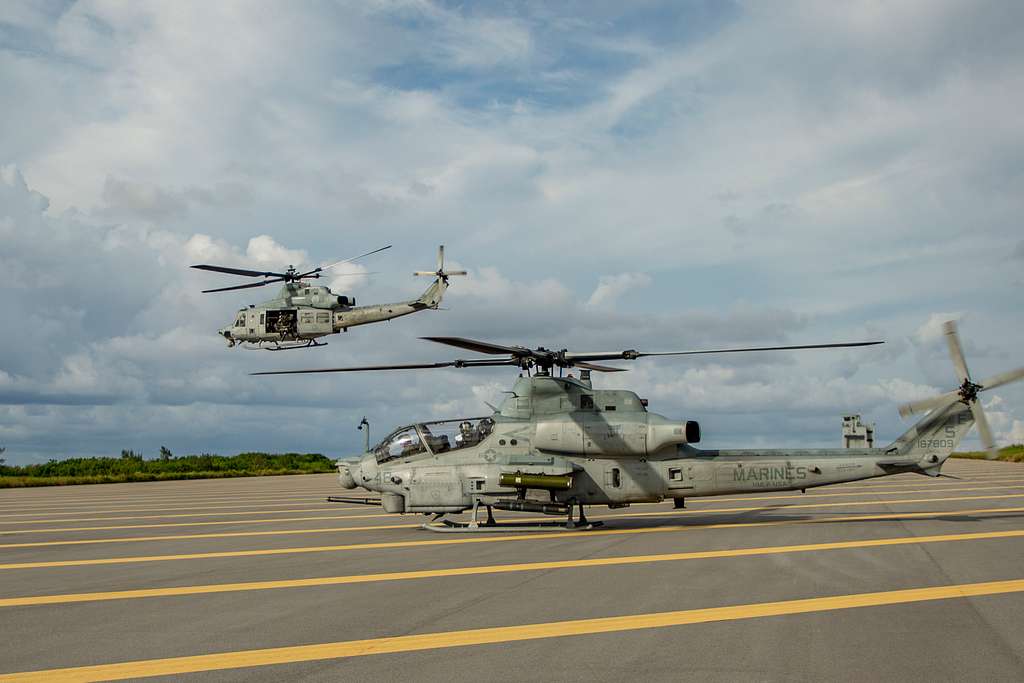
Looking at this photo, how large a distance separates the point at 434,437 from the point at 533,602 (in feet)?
26.6

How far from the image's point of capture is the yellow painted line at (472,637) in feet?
20.1

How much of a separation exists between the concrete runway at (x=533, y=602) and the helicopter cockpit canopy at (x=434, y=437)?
1.74 metres

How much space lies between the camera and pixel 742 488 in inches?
608

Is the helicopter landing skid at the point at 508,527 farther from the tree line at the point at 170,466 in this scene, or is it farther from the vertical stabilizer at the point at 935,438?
the tree line at the point at 170,466

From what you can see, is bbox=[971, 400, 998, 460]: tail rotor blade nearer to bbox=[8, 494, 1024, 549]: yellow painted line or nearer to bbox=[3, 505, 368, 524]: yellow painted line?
bbox=[8, 494, 1024, 549]: yellow painted line

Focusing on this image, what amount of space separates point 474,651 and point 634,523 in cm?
1105

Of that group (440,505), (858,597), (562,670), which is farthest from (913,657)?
(440,505)

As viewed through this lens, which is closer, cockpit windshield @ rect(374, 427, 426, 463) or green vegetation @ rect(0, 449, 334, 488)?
cockpit windshield @ rect(374, 427, 426, 463)

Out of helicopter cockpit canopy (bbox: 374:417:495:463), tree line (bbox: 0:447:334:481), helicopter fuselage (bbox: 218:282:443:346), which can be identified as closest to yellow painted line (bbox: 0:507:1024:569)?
helicopter cockpit canopy (bbox: 374:417:495:463)

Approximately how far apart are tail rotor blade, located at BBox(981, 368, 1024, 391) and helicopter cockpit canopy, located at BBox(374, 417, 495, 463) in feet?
33.2

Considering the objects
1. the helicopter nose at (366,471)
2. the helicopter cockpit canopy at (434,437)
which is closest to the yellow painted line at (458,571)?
the helicopter cockpit canopy at (434,437)

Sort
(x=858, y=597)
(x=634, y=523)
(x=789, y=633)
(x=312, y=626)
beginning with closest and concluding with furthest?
(x=789, y=633), (x=312, y=626), (x=858, y=597), (x=634, y=523)

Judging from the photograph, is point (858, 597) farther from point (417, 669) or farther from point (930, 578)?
point (417, 669)

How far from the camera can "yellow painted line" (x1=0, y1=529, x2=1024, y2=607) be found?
9492 mm
